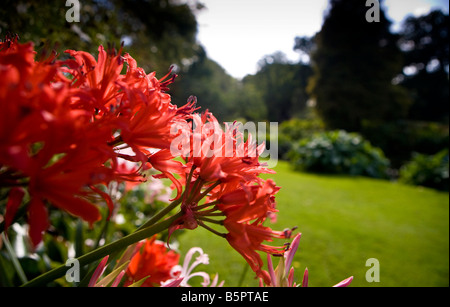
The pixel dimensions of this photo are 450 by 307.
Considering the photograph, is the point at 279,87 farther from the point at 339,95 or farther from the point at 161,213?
the point at 161,213

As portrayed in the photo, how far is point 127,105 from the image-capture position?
20.6 inches

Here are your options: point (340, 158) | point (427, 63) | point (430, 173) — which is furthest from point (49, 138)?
point (427, 63)

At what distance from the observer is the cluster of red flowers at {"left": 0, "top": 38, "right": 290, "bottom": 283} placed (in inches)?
14.3

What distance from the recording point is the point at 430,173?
7633mm

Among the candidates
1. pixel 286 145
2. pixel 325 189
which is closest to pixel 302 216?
pixel 325 189

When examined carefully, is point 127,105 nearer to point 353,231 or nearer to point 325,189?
point 353,231

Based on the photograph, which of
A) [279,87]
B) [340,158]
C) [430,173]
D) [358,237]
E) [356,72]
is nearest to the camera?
[358,237]

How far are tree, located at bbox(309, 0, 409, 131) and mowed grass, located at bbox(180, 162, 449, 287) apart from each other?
14.5 m

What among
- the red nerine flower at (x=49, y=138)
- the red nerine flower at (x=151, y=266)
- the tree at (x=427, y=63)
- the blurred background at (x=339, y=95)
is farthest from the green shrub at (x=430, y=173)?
the tree at (x=427, y=63)

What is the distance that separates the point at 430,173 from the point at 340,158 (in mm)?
2335

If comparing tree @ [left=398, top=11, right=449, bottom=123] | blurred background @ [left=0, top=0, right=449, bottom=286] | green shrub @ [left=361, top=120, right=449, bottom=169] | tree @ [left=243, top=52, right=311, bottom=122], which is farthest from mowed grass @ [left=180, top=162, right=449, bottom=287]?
tree @ [left=243, top=52, right=311, bottom=122]

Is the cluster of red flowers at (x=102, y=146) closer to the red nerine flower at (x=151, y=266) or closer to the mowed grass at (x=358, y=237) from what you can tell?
the red nerine flower at (x=151, y=266)

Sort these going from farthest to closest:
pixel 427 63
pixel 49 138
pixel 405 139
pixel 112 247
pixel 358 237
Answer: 1. pixel 427 63
2. pixel 405 139
3. pixel 358 237
4. pixel 112 247
5. pixel 49 138

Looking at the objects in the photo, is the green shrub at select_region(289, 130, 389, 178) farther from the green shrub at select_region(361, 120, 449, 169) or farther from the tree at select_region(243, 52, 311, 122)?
the tree at select_region(243, 52, 311, 122)
